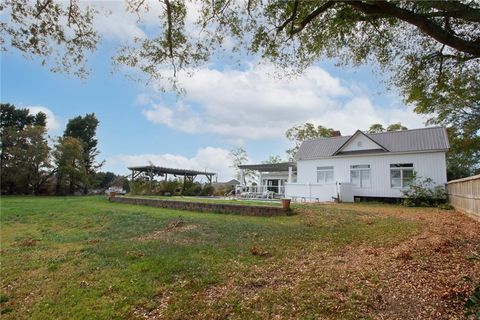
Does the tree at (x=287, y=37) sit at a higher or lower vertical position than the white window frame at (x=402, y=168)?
higher

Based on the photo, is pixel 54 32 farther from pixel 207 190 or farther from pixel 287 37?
pixel 207 190

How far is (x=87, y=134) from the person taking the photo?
145ft

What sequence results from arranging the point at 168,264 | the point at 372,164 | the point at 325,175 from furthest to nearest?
the point at 325,175, the point at 372,164, the point at 168,264

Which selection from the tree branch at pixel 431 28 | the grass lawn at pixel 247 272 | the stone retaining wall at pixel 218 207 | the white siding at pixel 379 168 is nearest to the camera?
the grass lawn at pixel 247 272

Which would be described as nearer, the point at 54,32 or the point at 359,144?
the point at 54,32

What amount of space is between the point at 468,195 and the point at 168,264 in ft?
33.0

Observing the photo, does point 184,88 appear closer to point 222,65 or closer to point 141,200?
point 222,65

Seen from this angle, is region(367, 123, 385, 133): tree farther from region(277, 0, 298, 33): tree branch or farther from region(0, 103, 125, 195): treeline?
region(0, 103, 125, 195): treeline

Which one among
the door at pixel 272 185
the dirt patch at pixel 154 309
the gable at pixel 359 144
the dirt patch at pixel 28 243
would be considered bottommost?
the dirt patch at pixel 154 309

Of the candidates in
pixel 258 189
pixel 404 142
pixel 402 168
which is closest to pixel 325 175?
pixel 402 168

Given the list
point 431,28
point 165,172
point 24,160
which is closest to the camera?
point 431,28

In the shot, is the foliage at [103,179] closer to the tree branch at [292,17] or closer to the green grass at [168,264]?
the green grass at [168,264]

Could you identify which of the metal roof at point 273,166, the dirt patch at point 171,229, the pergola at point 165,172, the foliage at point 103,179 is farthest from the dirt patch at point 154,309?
the foliage at point 103,179

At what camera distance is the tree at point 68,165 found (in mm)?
33000
